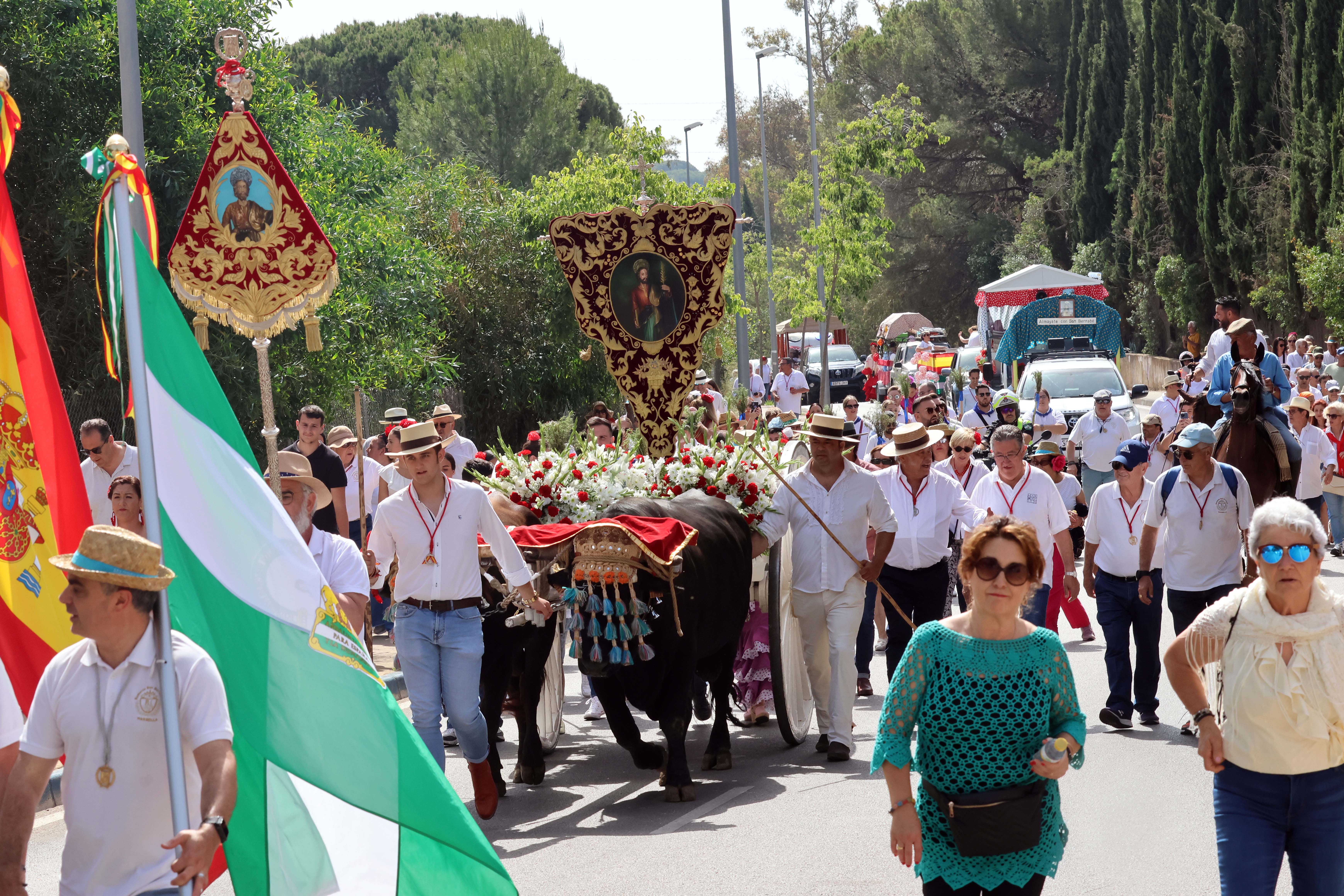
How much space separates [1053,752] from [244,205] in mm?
6183

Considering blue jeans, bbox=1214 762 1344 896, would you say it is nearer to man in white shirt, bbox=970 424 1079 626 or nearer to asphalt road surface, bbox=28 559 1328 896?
asphalt road surface, bbox=28 559 1328 896

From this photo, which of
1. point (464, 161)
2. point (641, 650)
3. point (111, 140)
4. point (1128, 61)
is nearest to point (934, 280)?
point (1128, 61)

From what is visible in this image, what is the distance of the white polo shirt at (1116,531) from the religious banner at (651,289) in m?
3.31

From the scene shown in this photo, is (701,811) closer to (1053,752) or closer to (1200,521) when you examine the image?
(1200,521)

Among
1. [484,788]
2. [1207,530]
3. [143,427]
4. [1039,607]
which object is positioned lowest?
[484,788]

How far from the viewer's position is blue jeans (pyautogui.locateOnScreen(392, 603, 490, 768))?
8.00 meters

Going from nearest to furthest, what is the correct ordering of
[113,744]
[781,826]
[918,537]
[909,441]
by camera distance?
[113,744], [781,826], [918,537], [909,441]

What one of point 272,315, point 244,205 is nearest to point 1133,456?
point 272,315

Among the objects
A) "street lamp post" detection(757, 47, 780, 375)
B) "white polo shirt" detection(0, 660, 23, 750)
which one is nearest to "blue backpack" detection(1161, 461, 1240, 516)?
"white polo shirt" detection(0, 660, 23, 750)

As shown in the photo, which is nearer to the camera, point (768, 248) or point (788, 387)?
point (788, 387)

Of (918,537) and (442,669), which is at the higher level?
(918,537)

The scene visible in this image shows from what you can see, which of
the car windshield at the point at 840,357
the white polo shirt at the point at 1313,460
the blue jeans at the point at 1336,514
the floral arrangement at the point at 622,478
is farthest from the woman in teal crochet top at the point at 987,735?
the car windshield at the point at 840,357

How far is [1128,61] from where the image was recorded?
5209 centimetres

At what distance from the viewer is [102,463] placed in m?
10.1
